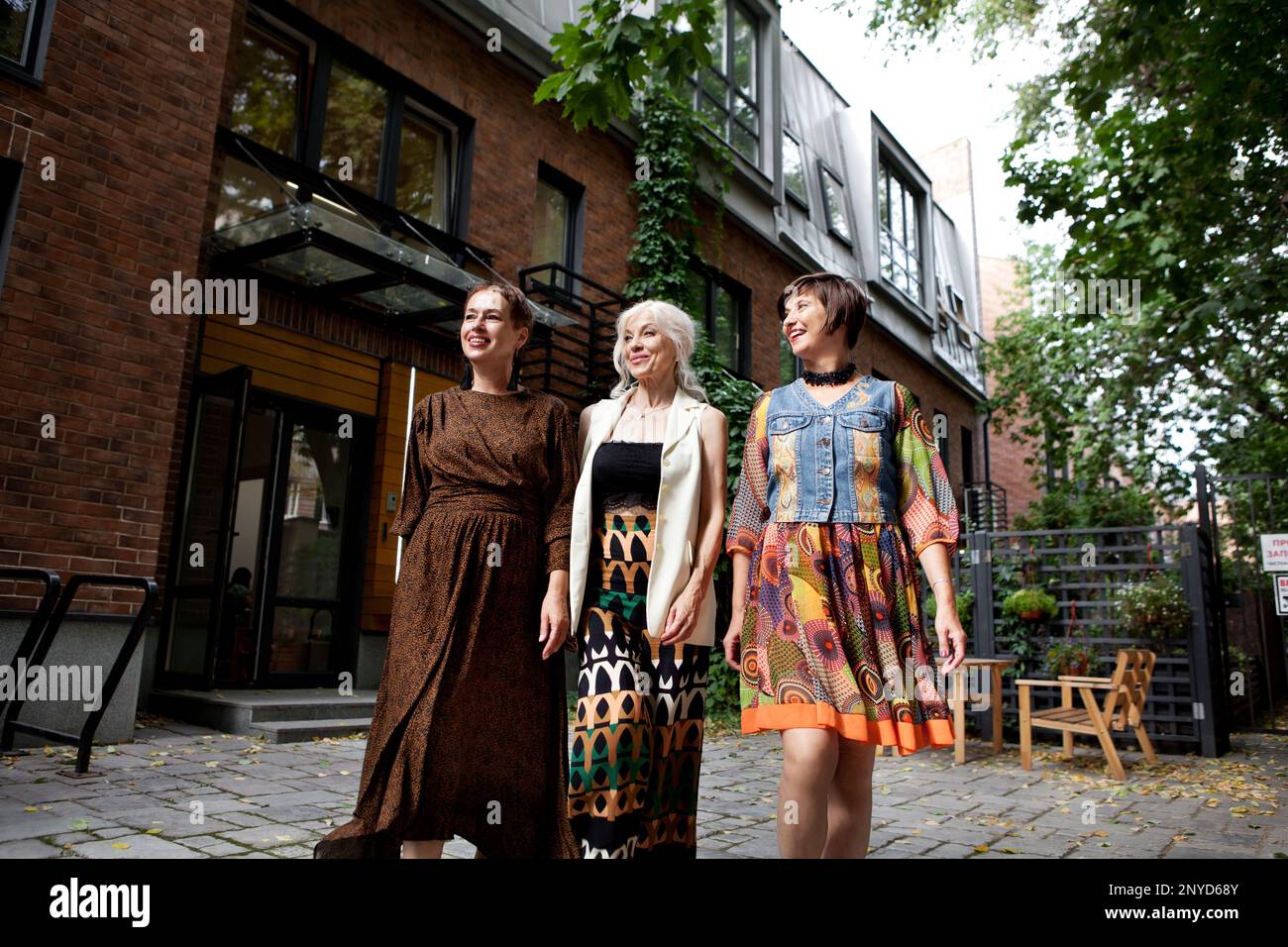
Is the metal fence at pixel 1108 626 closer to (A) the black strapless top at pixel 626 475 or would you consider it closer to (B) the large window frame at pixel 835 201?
(A) the black strapless top at pixel 626 475

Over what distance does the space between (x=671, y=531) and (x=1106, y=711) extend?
5828 millimetres

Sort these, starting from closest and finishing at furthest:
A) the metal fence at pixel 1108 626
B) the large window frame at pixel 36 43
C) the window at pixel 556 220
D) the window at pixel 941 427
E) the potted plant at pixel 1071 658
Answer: the large window frame at pixel 36 43
the metal fence at pixel 1108 626
the potted plant at pixel 1071 658
the window at pixel 556 220
the window at pixel 941 427

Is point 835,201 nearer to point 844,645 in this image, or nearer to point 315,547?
point 315,547

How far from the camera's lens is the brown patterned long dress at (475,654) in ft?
8.54

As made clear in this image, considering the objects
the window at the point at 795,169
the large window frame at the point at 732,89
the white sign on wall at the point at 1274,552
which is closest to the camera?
the white sign on wall at the point at 1274,552

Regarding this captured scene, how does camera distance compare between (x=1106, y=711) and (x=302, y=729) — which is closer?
(x=302, y=729)

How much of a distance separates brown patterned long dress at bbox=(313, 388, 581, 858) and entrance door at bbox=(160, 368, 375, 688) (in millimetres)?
5275

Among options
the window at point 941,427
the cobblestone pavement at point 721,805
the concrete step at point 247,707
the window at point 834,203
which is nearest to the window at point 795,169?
the window at point 834,203

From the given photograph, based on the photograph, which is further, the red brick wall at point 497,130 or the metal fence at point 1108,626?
the red brick wall at point 497,130

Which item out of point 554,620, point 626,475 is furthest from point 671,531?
point 554,620

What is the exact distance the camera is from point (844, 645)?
101 inches

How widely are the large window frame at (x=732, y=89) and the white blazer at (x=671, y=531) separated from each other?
11776 mm

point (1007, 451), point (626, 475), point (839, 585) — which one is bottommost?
point (839, 585)
